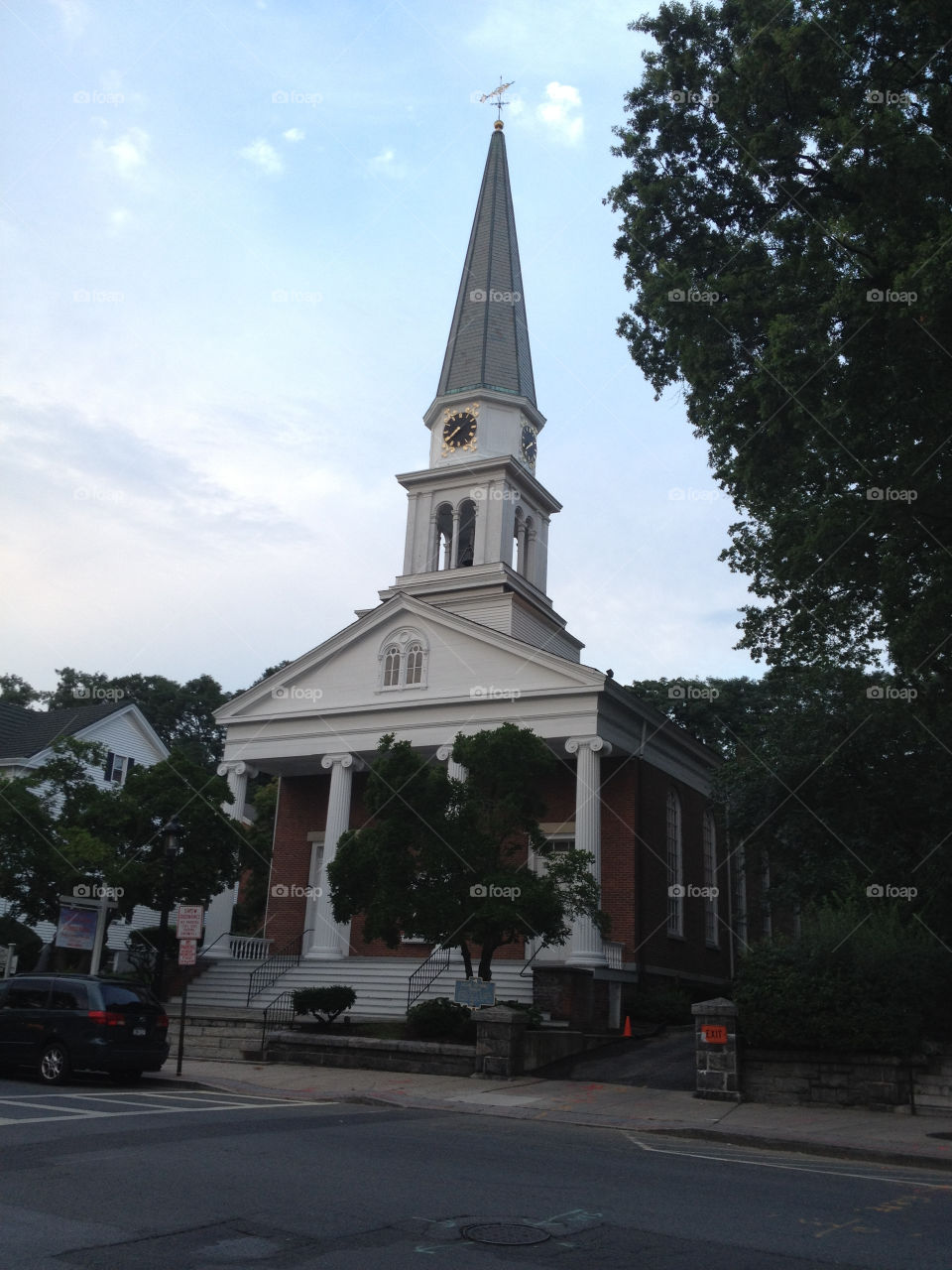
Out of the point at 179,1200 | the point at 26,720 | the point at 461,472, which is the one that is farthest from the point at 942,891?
the point at 26,720

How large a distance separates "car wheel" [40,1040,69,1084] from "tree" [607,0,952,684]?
1362 cm

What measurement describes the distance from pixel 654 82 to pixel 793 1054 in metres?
16.8

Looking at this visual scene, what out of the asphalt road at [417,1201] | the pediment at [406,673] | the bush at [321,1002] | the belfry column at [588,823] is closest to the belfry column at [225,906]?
the pediment at [406,673]

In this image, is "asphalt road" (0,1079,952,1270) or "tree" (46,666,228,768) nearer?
"asphalt road" (0,1079,952,1270)

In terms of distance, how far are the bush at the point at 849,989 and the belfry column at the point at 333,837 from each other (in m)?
14.1

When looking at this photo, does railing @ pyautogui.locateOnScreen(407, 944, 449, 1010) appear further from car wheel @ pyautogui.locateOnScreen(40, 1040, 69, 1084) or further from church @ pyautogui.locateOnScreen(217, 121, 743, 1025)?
car wheel @ pyautogui.locateOnScreen(40, 1040, 69, 1084)

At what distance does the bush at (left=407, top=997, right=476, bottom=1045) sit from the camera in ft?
65.6

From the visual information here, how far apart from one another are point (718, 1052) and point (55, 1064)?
979 cm

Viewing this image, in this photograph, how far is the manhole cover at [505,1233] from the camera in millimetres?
6551

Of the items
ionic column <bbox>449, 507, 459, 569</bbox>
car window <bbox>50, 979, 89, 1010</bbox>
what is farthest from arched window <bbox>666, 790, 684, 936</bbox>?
car window <bbox>50, 979, 89, 1010</bbox>

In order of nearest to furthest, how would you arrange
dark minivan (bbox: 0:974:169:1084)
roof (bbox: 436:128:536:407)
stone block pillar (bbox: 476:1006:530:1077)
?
dark minivan (bbox: 0:974:169:1084), stone block pillar (bbox: 476:1006:530:1077), roof (bbox: 436:128:536:407)

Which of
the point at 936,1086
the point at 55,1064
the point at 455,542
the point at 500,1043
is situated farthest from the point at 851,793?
the point at 455,542

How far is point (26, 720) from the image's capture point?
44188mm

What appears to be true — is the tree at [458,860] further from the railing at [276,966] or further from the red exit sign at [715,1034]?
the railing at [276,966]
